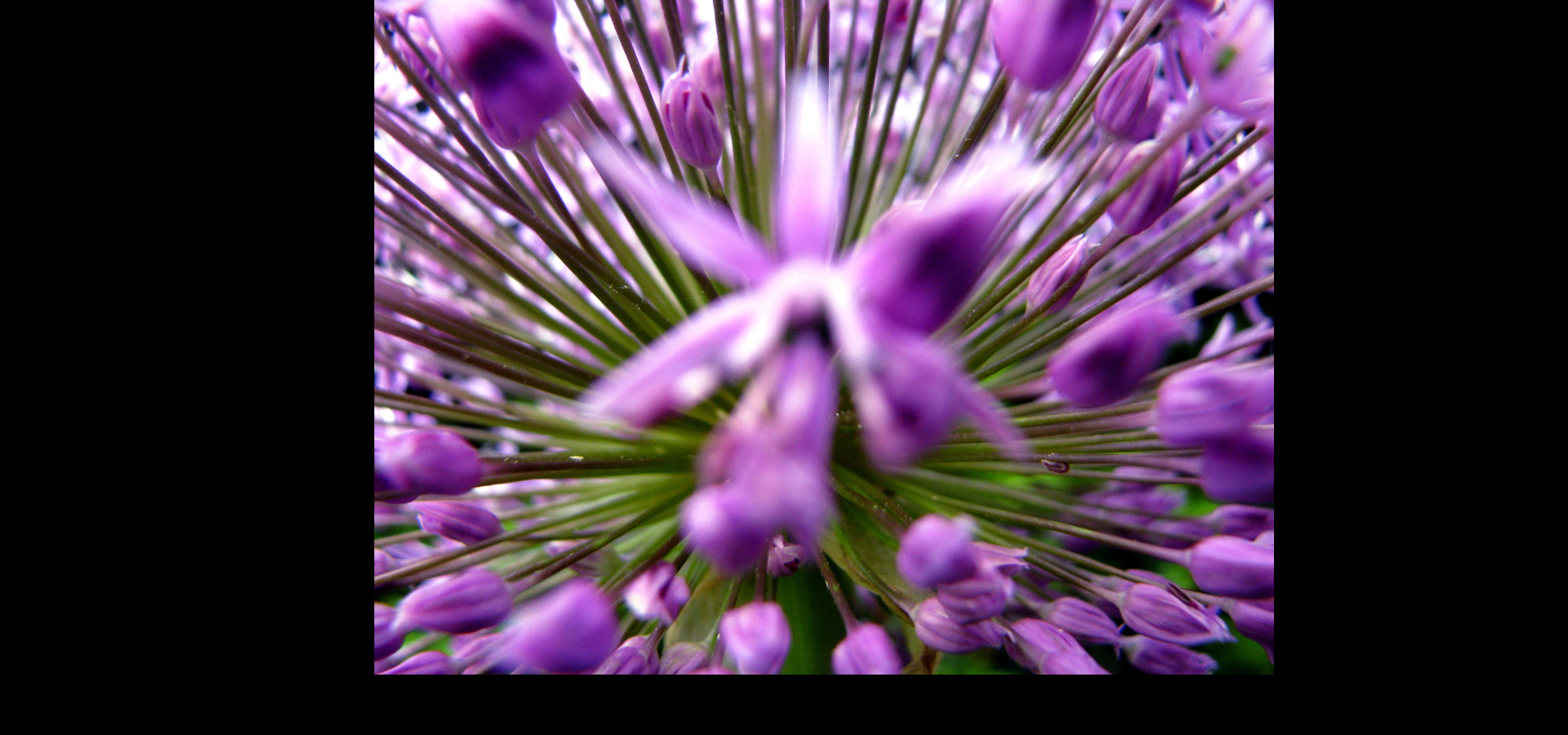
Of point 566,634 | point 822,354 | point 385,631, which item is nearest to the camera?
point 822,354

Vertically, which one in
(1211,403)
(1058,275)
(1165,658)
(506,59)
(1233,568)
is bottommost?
(1165,658)

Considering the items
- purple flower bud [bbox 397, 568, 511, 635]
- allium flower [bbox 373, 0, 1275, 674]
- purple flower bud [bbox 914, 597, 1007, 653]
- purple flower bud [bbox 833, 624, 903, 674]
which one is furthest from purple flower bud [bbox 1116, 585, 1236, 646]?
purple flower bud [bbox 397, 568, 511, 635]

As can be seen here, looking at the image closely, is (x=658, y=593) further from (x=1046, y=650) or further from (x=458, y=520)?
(x=1046, y=650)

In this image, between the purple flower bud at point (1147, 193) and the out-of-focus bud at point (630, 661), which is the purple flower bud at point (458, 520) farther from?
the purple flower bud at point (1147, 193)

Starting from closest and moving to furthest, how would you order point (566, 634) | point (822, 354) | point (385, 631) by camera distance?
point (822, 354)
point (566, 634)
point (385, 631)

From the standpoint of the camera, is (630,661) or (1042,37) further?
(630,661)

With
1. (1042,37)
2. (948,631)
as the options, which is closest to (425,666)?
(948,631)
